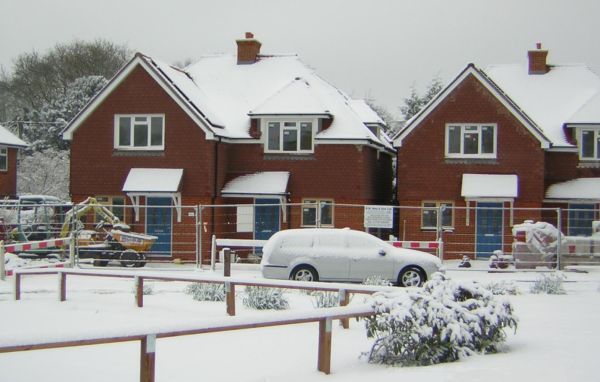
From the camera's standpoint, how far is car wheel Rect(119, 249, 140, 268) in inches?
1029

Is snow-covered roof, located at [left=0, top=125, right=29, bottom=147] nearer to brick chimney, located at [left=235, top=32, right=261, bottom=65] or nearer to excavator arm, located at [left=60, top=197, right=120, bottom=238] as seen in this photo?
brick chimney, located at [left=235, top=32, right=261, bottom=65]

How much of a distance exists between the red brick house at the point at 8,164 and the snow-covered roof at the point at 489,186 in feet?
88.6

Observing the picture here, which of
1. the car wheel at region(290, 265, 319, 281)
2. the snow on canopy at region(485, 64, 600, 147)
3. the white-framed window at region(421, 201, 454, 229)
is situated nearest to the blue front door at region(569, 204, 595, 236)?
the snow on canopy at region(485, 64, 600, 147)

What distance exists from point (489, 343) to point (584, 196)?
2249 centimetres

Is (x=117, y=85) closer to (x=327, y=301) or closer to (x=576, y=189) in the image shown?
(x=576, y=189)

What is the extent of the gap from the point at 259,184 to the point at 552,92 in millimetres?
13619

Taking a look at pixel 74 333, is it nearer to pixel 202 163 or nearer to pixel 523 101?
Result: pixel 202 163

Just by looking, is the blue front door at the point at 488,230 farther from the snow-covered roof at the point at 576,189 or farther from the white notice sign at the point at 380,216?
the white notice sign at the point at 380,216

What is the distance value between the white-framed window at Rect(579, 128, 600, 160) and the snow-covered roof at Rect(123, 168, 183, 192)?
626 inches

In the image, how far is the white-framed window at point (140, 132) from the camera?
3152 cm

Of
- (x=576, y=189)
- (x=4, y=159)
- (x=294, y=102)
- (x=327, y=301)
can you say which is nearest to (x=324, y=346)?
(x=327, y=301)

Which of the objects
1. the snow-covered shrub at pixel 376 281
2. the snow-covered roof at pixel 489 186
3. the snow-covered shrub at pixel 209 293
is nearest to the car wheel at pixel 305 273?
the snow-covered shrub at pixel 376 281

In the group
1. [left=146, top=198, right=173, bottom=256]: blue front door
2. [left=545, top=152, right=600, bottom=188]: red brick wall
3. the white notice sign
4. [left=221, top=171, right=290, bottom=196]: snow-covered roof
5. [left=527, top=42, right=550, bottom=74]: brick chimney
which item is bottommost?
[left=146, top=198, right=173, bottom=256]: blue front door

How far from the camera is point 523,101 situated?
34.5 metres
